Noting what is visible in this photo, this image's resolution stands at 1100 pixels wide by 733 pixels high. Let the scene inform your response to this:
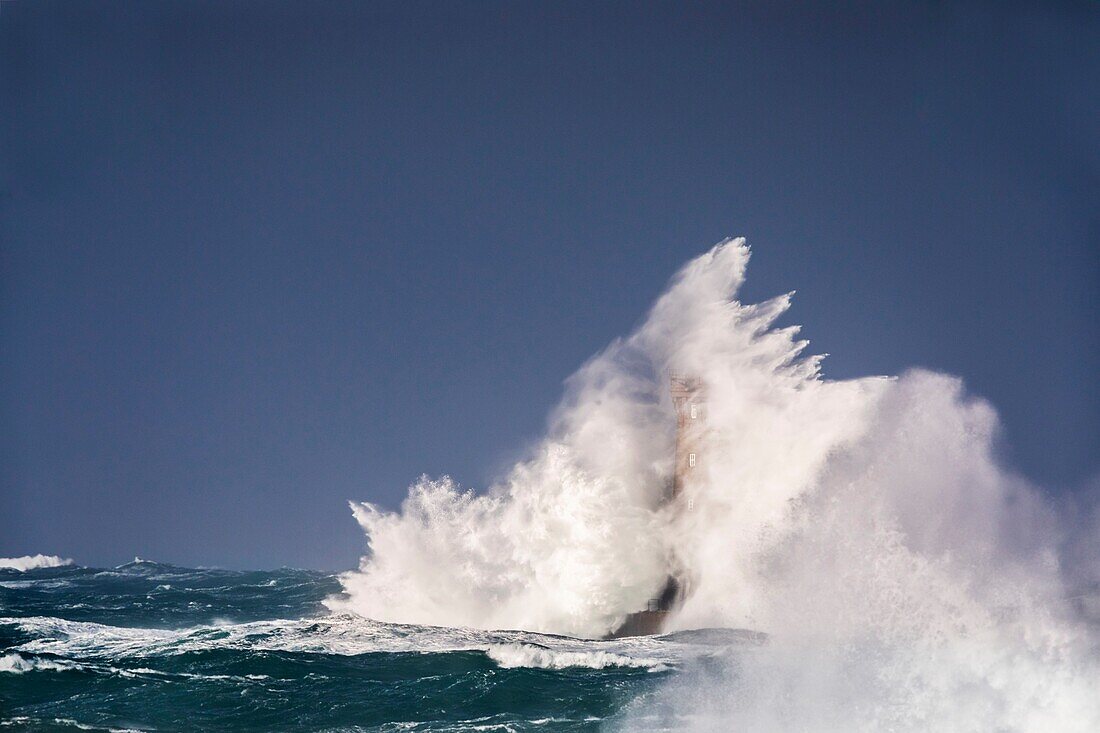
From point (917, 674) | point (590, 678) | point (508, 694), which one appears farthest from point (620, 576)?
point (917, 674)

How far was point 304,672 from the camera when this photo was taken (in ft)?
51.4

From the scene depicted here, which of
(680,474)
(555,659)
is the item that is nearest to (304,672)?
(555,659)

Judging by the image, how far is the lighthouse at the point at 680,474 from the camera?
20906mm

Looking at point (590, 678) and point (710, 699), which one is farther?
point (590, 678)

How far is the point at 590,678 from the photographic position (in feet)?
51.9

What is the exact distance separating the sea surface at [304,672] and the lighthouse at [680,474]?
101cm

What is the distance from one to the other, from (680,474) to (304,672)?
929 centimetres

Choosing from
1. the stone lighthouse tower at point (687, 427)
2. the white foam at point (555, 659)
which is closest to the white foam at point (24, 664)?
the white foam at point (555, 659)

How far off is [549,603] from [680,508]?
3494mm

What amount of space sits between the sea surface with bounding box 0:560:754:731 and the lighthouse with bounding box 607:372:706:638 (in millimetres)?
1009

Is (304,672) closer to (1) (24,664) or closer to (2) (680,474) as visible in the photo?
(1) (24,664)

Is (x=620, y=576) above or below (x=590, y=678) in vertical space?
above

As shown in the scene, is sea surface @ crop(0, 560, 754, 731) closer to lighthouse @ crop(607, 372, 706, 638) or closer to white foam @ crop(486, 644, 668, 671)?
white foam @ crop(486, 644, 668, 671)

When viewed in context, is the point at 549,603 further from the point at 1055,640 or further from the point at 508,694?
the point at 1055,640
